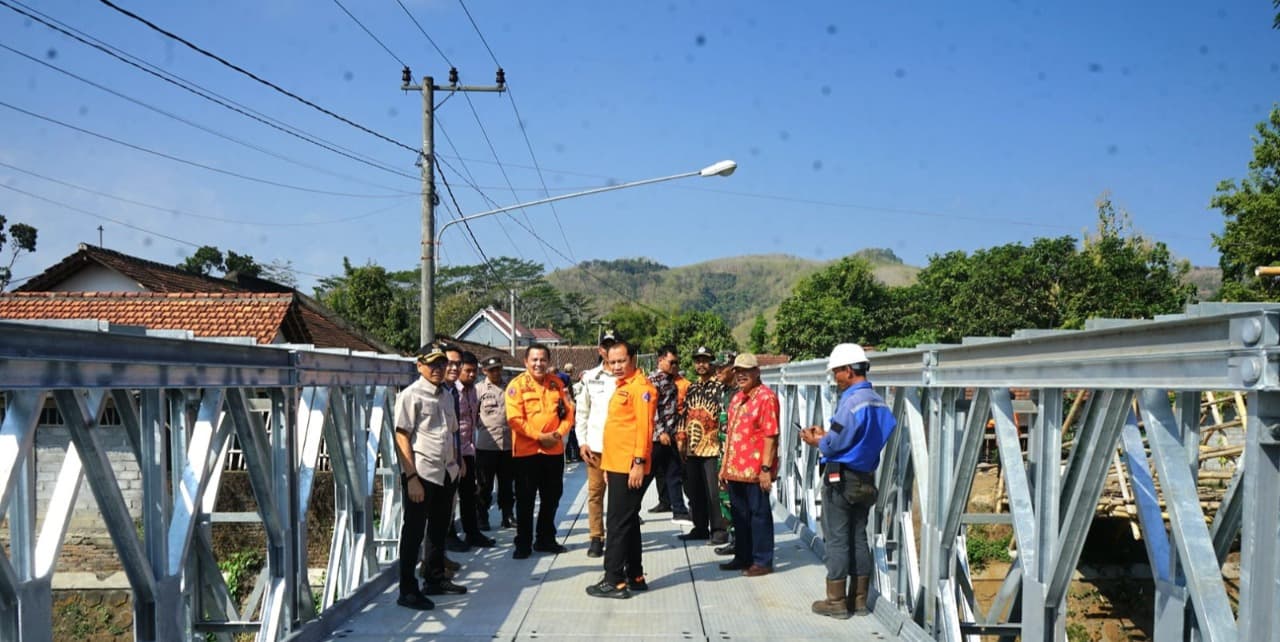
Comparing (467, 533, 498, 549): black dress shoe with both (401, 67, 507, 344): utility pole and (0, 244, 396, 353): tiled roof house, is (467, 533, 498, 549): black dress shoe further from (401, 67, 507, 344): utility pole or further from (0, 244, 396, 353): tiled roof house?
(0, 244, 396, 353): tiled roof house

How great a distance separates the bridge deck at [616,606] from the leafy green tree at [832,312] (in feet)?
179

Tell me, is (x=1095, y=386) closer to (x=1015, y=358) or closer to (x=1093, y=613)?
(x=1015, y=358)

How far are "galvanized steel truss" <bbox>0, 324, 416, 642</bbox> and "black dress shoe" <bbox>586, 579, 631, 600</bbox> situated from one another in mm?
1492

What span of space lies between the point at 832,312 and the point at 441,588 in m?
59.3

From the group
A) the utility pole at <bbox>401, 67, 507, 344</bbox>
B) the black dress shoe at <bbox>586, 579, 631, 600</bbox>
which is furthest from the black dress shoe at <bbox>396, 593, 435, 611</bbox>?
the utility pole at <bbox>401, 67, 507, 344</bbox>

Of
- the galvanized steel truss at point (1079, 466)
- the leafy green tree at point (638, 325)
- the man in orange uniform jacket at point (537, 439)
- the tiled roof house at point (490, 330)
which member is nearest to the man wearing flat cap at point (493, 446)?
the man in orange uniform jacket at point (537, 439)

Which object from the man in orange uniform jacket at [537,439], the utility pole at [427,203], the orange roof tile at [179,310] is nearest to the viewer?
the man in orange uniform jacket at [537,439]

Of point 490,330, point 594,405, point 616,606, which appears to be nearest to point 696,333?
point 490,330

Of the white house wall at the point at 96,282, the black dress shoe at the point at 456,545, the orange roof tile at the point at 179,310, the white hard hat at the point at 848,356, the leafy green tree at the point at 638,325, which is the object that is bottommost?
the black dress shoe at the point at 456,545

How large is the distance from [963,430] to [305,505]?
3384 millimetres

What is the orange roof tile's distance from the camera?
1930cm

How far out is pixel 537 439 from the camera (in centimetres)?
856

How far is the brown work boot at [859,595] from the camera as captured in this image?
6309 mm

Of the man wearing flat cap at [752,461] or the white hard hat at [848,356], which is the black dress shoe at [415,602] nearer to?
the man wearing flat cap at [752,461]
